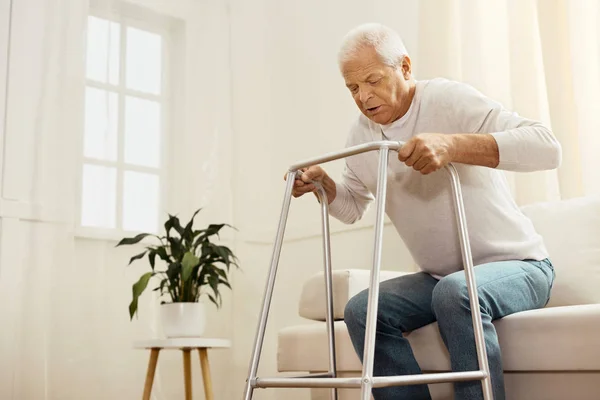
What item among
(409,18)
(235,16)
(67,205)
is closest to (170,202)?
(67,205)

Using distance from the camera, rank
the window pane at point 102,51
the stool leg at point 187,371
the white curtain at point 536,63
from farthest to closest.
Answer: the window pane at point 102,51
the stool leg at point 187,371
the white curtain at point 536,63

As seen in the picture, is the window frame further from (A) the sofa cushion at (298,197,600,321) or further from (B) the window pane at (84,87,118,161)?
(A) the sofa cushion at (298,197,600,321)

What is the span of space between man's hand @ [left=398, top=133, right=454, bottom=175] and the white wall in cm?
162

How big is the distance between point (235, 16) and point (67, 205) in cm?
139

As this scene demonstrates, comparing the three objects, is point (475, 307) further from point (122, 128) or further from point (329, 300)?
point (122, 128)

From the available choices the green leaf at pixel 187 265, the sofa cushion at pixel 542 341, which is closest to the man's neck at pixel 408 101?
the sofa cushion at pixel 542 341

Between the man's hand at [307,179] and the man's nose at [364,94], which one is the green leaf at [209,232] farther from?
the man's nose at [364,94]

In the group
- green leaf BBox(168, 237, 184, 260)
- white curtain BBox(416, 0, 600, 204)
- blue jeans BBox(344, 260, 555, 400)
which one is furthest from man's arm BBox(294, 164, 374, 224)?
green leaf BBox(168, 237, 184, 260)

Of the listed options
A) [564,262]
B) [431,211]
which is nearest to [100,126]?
[431,211]

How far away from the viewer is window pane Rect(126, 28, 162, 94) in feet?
10.5

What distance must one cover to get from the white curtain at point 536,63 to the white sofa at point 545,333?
318 millimetres

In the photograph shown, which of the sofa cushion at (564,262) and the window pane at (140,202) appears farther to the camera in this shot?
the window pane at (140,202)

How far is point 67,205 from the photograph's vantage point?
278 centimetres

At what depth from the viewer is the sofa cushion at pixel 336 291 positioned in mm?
1879
